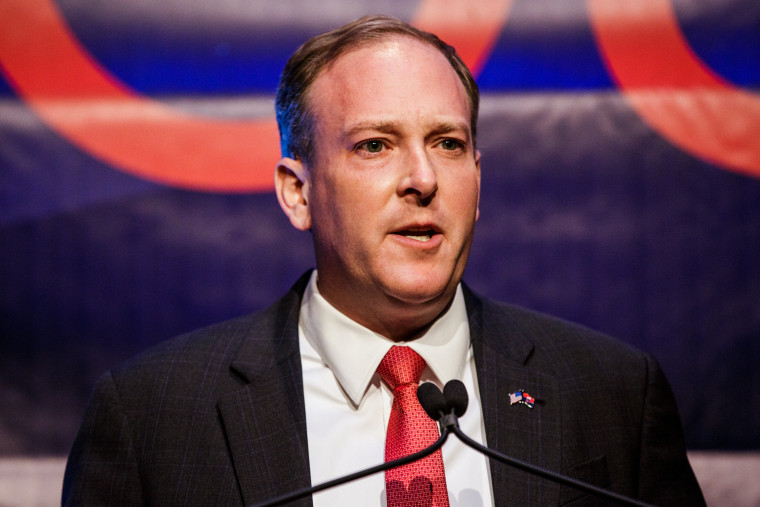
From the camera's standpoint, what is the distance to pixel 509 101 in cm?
225

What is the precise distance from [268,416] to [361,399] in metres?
0.19

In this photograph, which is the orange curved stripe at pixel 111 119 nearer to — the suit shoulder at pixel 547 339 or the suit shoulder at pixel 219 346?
the suit shoulder at pixel 219 346

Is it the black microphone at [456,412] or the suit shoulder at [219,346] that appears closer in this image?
the black microphone at [456,412]

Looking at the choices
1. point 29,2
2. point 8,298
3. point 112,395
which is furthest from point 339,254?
point 29,2

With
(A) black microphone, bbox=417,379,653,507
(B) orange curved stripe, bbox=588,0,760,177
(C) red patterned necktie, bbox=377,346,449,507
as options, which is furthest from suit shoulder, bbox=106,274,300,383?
(B) orange curved stripe, bbox=588,0,760,177

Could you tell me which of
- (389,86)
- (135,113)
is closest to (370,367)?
(389,86)

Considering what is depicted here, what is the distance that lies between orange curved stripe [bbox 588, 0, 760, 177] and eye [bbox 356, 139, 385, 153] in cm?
98

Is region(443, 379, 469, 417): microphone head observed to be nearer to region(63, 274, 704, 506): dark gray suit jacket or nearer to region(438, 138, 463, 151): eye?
region(63, 274, 704, 506): dark gray suit jacket

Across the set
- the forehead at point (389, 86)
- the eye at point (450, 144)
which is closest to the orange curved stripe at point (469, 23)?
the forehead at point (389, 86)

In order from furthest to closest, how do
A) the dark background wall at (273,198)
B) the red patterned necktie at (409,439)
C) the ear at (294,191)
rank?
the dark background wall at (273,198) → the ear at (294,191) → the red patterned necktie at (409,439)

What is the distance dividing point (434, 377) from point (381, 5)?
116 centimetres

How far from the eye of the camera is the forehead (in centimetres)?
159

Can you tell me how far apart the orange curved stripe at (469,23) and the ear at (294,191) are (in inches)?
28.1

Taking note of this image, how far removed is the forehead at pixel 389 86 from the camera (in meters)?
1.59
